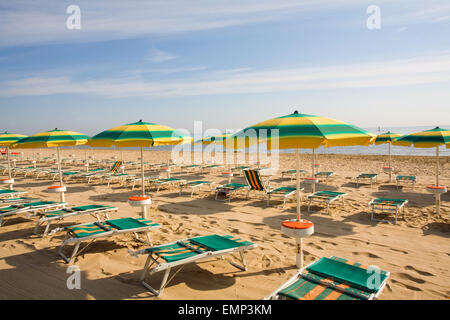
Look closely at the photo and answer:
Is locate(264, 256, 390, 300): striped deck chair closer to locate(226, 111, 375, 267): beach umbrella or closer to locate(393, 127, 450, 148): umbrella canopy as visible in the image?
locate(226, 111, 375, 267): beach umbrella

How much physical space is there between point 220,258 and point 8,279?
2677 mm

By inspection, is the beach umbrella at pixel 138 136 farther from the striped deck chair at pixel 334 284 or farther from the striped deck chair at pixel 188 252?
the striped deck chair at pixel 334 284

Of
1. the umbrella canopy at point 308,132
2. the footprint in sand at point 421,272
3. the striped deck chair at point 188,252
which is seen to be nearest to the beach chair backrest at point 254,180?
the umbrella canopy at point 308,132

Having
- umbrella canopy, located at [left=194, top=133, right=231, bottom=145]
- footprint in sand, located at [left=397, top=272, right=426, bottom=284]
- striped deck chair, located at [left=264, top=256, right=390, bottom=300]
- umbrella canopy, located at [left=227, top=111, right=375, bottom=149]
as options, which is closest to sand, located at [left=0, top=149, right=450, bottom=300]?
footprint in sand, located at [left=397, top=272, right=426, bottom=284]

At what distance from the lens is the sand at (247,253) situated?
3.23 metres

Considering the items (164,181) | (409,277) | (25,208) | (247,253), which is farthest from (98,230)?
(164,181)

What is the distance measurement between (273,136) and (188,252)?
178cm

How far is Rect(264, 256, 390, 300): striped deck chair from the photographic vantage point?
2531mm

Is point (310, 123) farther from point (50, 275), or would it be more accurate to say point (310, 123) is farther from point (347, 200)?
point (347, 200)

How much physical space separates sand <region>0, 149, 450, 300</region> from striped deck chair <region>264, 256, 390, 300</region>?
0.45 metres

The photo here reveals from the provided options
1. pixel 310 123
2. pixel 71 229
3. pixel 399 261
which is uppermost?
pixel 310 123

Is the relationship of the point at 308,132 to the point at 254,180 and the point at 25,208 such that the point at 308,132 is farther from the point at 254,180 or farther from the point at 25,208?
the point at 25,208

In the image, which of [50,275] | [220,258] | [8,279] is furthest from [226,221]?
[8,279]
